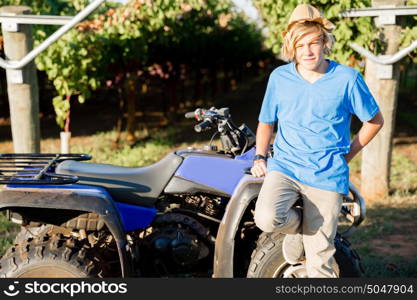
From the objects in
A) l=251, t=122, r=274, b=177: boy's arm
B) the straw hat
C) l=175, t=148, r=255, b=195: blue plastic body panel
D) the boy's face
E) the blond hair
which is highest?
the straw hat

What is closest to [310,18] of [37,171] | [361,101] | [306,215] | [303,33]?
[303,33]

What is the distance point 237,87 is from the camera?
26.0 meters

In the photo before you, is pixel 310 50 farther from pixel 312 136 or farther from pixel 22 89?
pixel 22 89

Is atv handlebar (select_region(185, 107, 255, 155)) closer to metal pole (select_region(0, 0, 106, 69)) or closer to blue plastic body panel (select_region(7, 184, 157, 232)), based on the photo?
blue plastic body panel (select_region(7, 184, 157, 232))

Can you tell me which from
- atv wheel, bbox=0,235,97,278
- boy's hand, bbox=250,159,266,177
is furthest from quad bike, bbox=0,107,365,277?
boy's hand, bbox=250,159,266,177

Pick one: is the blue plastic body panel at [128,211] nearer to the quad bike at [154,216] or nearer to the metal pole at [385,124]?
the quad bike at [154,216]

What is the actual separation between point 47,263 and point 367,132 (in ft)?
5.75

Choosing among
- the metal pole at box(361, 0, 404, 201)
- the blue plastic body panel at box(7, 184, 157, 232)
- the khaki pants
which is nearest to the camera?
the khaki pants

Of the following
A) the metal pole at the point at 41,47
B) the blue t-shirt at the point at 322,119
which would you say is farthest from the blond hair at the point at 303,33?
the metal pole at the point at 41,47

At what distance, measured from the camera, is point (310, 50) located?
269cm

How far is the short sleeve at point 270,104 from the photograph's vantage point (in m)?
2.92

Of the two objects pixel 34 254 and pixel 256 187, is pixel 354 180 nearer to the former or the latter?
pixel 256 187

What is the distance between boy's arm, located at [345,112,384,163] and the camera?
2.82m

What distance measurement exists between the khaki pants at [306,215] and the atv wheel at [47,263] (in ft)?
3.10
